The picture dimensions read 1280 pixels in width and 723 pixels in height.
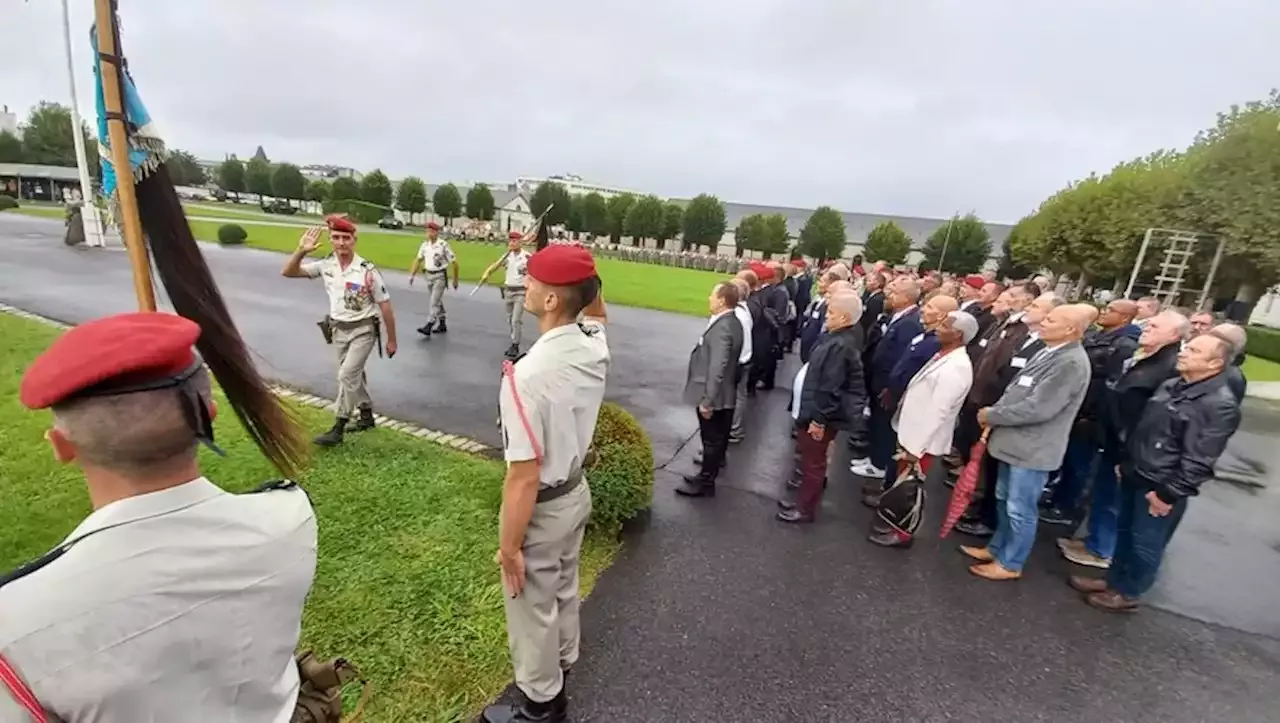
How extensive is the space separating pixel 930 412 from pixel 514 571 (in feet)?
11.8

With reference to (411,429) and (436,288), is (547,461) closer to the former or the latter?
(411,429)

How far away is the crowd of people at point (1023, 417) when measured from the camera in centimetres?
405

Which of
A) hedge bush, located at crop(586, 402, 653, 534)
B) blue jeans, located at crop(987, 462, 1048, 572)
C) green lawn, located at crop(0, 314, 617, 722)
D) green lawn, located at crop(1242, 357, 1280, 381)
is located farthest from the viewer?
green lawn, located at crop(1242, 357, 1280, 381)

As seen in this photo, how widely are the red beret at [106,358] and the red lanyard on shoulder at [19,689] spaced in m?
0.42

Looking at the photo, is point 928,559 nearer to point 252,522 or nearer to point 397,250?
point 252,522

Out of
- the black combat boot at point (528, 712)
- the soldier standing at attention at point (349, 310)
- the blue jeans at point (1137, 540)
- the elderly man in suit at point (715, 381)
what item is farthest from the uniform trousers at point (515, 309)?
the blue jeans at point (1137, 540)

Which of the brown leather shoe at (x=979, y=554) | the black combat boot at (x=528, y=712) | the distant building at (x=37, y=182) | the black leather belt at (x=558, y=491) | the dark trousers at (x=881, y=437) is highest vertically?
the black leather belt at (x=558, y=491)

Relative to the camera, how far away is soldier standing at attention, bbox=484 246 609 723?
2.45 m

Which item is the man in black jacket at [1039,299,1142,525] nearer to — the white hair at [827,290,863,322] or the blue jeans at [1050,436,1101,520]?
the blue jeans at [1050,436,1101,520]

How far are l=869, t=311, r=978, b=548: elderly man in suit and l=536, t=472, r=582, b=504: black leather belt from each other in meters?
3.29

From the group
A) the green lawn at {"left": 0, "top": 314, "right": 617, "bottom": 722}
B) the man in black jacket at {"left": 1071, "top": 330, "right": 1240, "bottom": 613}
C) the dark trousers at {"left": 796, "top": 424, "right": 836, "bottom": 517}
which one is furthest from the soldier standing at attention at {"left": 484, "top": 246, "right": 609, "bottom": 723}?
the man in black jacket at {"left": 1071, "top": 330, "right": 1240, "bottom": 613}

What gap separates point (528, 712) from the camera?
2.92 meters

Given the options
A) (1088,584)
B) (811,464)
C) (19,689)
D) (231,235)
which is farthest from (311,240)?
(231,235)

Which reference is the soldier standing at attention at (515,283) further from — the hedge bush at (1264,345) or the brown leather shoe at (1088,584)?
the hedge bush at (1264,345)
